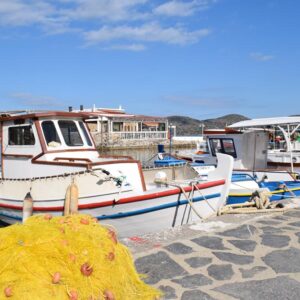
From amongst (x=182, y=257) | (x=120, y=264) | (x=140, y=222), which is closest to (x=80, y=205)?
(x=140, y=222)

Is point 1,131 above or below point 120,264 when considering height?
above

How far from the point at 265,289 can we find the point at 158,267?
1210 mm

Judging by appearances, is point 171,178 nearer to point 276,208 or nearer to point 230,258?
point 276,208

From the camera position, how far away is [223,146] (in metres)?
16.8

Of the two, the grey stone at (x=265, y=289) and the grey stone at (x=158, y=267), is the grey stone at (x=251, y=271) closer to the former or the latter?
the grey stone at (x=265, y=289)

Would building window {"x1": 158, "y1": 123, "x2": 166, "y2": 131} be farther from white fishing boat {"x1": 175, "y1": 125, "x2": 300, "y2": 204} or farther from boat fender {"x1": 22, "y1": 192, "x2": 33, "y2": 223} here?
boat fender {"x1": 22, "y1": 192, "x2": 33, "y2": 223}

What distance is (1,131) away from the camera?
1091 centimetres

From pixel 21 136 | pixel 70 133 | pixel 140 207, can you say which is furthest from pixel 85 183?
pixel 21 136

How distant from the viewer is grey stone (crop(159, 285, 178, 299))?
375 cm

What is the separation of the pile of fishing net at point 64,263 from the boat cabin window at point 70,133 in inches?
274

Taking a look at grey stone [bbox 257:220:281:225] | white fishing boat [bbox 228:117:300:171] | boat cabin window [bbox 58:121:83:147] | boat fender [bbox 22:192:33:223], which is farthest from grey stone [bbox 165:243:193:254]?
white fishing boat [bbox 228:117:300:171]

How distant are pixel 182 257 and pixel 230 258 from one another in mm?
582

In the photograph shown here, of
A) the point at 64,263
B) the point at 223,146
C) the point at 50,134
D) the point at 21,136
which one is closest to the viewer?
the point at 64,263

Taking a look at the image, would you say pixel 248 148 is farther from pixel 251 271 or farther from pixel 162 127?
pixel 162 127
